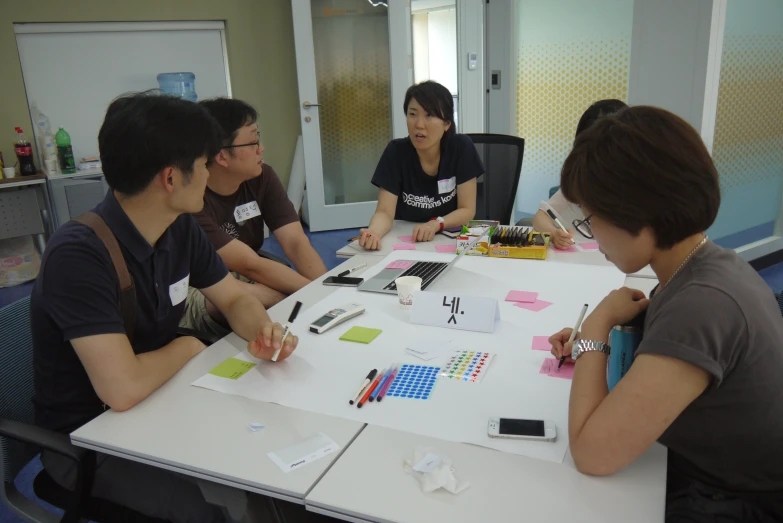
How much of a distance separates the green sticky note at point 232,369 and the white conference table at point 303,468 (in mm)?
73

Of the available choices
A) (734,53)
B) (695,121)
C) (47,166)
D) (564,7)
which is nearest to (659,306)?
(695,121)

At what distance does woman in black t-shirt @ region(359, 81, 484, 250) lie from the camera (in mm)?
2723

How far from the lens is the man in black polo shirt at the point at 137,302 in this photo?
1.25 m

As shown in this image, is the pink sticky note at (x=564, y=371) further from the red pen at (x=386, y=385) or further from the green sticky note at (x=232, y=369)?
the green sticky note at (x=232, y=369)

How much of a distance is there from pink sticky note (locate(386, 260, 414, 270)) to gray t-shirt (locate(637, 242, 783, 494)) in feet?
3.66

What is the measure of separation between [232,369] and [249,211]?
3.95 feet

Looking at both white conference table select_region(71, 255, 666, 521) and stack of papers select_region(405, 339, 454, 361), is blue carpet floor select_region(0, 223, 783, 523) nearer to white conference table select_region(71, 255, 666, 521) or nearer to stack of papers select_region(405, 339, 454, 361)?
white conference table select_region(71, 255, 666, 521)

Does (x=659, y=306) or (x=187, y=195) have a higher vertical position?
(x=187, y=195)

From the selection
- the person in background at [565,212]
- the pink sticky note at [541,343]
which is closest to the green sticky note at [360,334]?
the pink sticky note at [541,343]

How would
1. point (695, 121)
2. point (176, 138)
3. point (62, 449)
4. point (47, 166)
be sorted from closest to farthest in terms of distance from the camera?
point (62, 449) → point (176, 138) → point (695, 121) → point (47, 166)

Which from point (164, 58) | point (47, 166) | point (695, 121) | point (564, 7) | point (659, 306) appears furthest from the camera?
point (164, 58)

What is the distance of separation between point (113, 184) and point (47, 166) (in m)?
3.68

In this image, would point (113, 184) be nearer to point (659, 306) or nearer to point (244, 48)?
point (659, 306)

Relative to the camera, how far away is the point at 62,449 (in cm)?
121
